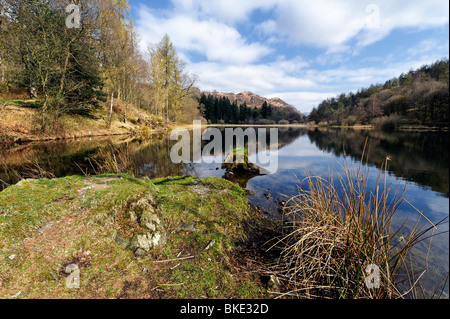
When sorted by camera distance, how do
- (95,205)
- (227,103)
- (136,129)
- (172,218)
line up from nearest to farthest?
1. (95,205)
2. (172,218)
3. (136,129)
4. (227,103)

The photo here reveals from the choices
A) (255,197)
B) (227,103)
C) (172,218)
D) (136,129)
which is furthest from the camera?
(227,103)

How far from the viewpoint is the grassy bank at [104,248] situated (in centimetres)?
212

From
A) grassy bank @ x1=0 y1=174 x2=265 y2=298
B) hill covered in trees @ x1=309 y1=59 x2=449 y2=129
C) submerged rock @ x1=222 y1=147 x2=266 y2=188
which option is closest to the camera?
grassy bank @ x1=0 y1=174 x2=265 y2=298

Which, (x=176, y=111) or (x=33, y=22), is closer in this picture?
(x=33, y=22)

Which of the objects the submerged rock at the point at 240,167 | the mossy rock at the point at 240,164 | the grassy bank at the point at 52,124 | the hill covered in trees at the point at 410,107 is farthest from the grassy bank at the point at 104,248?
the hill covered in trees at the point at 410,107

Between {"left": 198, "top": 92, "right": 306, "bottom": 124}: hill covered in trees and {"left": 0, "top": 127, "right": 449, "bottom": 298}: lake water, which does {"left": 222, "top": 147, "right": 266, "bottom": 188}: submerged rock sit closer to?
{"left": 0, "top": 127, "right": 449, "bottom": 298}: lake water

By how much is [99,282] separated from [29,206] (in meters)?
1.69

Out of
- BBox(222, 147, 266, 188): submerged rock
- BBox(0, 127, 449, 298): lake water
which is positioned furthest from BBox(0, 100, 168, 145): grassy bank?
BBox(222, 147, 266, 188): submerged rock

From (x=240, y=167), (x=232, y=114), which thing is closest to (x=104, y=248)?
(x=240, y=167)

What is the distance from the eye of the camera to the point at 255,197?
6492mm

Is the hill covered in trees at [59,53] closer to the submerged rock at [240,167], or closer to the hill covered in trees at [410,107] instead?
the submerged rock at [240,167]

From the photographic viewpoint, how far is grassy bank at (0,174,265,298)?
2115 millimetres
